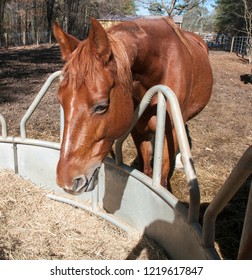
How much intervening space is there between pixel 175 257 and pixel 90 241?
711 millimetres

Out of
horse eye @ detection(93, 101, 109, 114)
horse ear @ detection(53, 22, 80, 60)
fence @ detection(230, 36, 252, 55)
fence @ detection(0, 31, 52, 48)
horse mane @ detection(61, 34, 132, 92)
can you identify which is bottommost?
Answer: fence @ detection(0, 31, 52, 48)

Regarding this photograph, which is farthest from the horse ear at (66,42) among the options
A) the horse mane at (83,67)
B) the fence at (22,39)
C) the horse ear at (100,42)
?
the fence at (22,39)

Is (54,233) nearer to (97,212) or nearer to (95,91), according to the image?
(97,212)

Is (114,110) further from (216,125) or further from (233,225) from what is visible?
(216,125)

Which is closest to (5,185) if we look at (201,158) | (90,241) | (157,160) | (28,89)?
(90,241)

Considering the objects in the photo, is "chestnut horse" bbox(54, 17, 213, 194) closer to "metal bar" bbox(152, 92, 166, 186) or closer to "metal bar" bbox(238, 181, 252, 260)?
"metal bar" bbox(152, 92, 166, 186)

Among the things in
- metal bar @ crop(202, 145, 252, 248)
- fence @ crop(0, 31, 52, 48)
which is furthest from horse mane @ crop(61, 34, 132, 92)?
fence @ crop(0, 31, 52, 48)

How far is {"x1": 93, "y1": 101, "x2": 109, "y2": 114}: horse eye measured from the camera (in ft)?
5.12

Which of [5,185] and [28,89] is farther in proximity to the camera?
[28,89]

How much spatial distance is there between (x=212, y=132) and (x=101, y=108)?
12.9 ft

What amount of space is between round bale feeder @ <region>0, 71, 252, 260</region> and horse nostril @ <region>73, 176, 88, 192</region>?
1.77 ft

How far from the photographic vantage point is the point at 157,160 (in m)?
1.93

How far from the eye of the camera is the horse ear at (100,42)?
1525 mm

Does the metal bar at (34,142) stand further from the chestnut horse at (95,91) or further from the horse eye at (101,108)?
the horse eye at (101,108)
